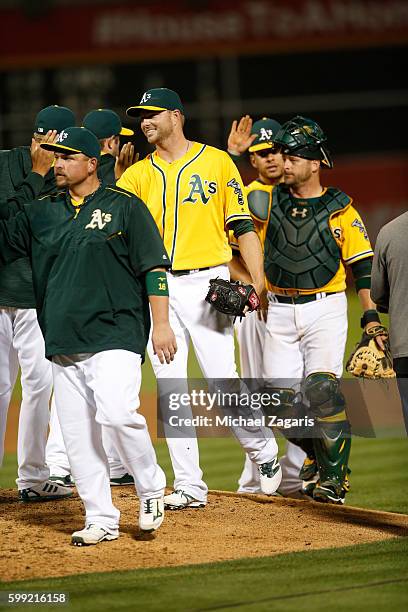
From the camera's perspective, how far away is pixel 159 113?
641cm

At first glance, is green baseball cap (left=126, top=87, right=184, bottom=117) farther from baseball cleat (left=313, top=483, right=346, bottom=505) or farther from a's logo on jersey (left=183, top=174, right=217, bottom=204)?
baseball cleat (left=313, top=483, right=346, bottom=505)

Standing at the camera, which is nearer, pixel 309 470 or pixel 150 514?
pixel 150 514

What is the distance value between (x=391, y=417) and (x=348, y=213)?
4.77 m

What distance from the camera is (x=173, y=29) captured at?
70.5 ft

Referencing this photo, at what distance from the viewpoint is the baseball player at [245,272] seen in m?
7.06

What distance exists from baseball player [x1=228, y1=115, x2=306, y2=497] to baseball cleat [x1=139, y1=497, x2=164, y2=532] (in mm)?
1640

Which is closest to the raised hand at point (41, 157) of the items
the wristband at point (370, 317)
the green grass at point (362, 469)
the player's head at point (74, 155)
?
the player's head at point (74, 155)

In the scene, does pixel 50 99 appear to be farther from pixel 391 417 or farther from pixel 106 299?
pixel 106 299

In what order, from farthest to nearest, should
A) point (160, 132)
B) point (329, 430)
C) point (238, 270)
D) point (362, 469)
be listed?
point (362, 469) → point (238, 270) → point (329, 430) → point (160, 132)

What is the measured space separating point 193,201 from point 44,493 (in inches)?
74.3

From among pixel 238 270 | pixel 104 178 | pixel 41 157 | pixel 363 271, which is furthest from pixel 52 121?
pixel 363 271

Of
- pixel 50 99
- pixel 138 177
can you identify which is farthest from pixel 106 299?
pixel 50 99

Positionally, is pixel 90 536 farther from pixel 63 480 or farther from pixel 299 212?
pixel 299 212

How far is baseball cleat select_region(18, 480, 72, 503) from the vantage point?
6.48m
